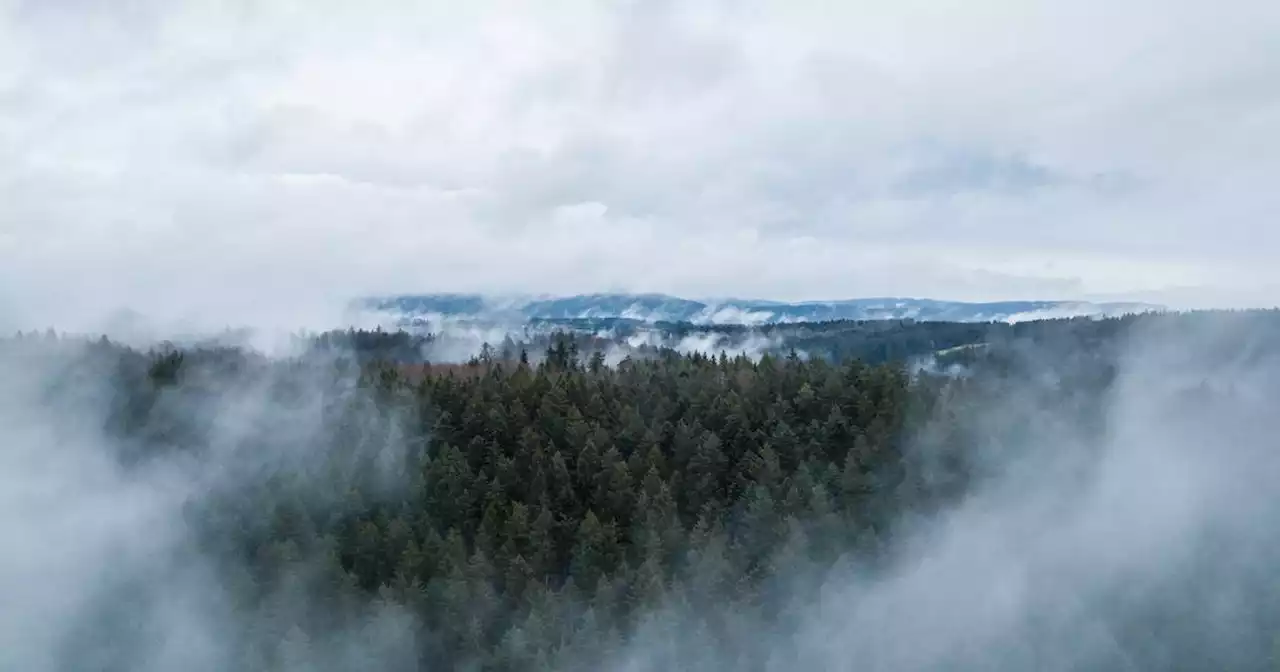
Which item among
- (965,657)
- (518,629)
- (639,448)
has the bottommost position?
(965,657)

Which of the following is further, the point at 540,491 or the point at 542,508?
the point at 540,491

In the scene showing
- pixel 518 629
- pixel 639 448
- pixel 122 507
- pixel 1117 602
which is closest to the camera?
pixel 518 629

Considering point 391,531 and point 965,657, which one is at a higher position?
point 391,531

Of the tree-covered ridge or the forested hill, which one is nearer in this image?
the forested hill

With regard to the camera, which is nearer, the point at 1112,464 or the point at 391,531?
the point at 391,531

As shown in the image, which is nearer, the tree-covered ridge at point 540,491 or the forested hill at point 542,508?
the forested hill at point 542,508

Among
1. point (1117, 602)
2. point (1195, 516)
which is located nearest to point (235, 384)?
point (1117, 602)

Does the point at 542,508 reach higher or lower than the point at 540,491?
lower

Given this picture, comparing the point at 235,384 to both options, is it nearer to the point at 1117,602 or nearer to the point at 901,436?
the point at 901,436
